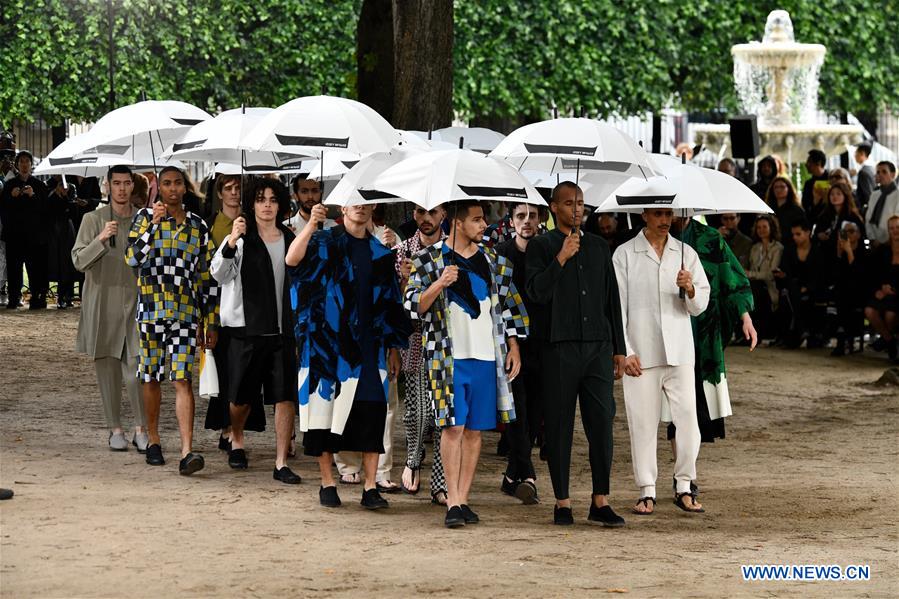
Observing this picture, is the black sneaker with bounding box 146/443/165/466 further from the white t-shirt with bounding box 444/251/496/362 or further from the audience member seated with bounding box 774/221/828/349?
the audience member seated with bounding box 774/221/828/349

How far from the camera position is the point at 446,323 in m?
9.75

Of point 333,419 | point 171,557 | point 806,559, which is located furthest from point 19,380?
point 806,559

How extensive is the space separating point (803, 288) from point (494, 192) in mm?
12054

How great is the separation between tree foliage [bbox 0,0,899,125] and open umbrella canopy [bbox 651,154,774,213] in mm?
23560

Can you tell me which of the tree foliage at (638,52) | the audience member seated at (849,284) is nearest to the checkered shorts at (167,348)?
the audience member seated at (849,284)

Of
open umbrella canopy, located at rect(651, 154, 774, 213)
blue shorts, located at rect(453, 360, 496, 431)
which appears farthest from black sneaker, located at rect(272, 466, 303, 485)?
open umbrella canopy, located at rect(651, 154, 774, 213)

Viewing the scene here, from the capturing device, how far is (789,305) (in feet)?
70.2

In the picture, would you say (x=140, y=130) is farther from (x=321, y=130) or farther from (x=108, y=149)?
(x=321, y=130)

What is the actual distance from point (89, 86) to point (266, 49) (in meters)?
3.64

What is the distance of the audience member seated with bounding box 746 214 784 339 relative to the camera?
69.8 ft

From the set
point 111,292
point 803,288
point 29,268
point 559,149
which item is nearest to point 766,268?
point 803,288

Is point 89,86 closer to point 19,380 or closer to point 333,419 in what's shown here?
point 19,380

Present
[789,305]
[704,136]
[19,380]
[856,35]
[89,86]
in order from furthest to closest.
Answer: [856,35], [89,86], [704,136], [789,305], [19,380]

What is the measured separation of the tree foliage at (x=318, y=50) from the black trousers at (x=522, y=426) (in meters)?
23.5
